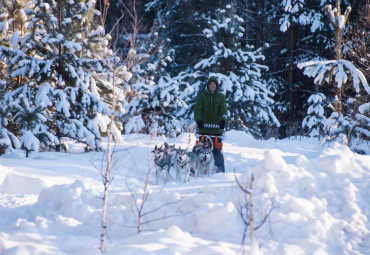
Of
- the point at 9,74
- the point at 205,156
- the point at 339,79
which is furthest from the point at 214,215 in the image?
the point at 339,79

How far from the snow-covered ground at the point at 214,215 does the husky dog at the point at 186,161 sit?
171 cm

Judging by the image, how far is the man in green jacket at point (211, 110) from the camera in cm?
765

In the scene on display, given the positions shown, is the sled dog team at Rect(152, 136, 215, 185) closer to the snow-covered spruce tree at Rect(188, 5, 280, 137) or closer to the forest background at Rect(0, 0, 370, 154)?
the forest background at Rect(0, 0, 370, 154)

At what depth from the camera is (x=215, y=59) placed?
13.5m

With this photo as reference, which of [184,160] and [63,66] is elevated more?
[63,66]

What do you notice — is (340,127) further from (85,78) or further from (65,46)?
(65,46)

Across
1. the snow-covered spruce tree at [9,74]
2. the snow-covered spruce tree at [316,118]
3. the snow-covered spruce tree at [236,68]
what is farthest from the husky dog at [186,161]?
the snow-covered spruce tree at [316,118]

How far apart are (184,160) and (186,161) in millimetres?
69

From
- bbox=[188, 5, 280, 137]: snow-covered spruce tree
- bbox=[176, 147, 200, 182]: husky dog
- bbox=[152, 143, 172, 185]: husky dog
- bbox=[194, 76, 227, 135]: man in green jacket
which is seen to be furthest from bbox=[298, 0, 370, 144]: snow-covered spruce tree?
bbox=[152, 143, 172, 185]: husky dog

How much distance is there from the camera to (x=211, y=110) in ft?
25.3

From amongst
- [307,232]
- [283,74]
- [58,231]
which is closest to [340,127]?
[307,232]

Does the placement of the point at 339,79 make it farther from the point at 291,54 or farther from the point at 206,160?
the point at 291,54

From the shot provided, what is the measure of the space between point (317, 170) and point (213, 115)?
3.17m

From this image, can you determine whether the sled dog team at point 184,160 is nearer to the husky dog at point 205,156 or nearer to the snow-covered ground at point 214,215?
the husky dog at point 205,156
